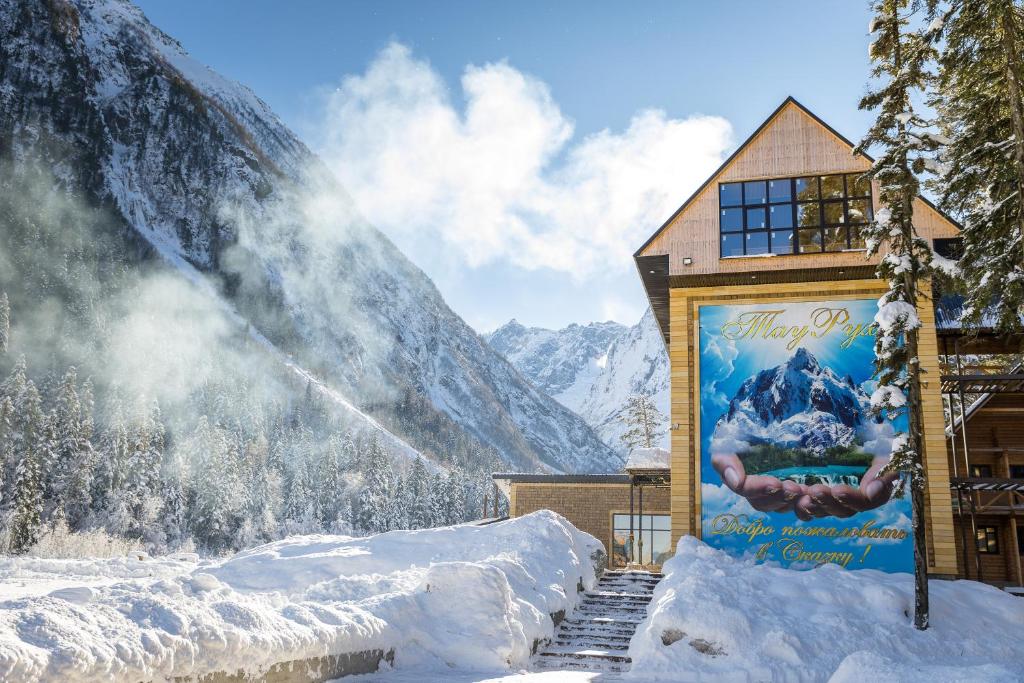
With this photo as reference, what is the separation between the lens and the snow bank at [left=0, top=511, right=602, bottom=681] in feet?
19.3

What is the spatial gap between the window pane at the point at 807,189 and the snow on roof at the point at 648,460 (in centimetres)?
1023

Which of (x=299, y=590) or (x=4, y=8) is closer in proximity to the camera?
(x=299, y=590)

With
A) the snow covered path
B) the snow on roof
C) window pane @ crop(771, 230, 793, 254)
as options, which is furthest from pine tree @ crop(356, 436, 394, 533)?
the snow covered path

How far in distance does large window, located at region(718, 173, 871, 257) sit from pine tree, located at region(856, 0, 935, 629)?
4.05 m

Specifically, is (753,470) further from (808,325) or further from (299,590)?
(299,590)

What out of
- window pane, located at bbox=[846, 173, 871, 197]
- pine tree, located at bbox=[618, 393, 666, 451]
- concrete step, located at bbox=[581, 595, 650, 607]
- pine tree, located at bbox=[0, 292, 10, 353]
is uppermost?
pine tree, located at bbox=[0, 292, 10, 353]

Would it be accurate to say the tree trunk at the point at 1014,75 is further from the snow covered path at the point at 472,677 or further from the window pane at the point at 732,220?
the snow covered path at the point at 472,677

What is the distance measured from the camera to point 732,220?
21156 mm

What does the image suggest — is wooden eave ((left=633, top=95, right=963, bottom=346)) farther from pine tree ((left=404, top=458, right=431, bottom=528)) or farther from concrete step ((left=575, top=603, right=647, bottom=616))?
pine tree ((left=404, top=458, right=431, bottom=528))

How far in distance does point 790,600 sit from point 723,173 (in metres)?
12.0

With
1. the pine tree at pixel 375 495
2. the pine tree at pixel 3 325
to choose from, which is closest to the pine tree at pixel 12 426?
the pine tree at pixel 3 325

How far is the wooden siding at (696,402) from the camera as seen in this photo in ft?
60.2

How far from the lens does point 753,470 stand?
63.7ft

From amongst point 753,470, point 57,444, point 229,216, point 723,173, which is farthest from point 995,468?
point 229,216
